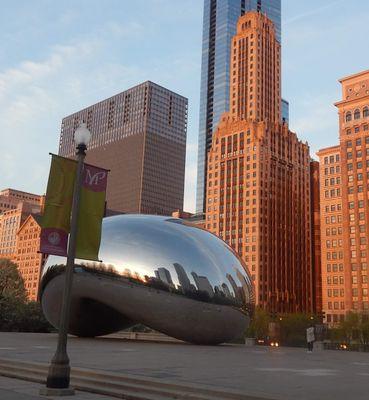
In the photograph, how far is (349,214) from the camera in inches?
4948

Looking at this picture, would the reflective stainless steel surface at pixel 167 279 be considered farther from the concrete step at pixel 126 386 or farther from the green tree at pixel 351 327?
the green tree at pixel 351 327

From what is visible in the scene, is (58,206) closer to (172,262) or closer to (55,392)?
(55,392)

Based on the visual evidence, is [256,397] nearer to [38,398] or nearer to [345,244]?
[38,398]

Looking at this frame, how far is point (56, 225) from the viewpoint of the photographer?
11586 millimetres

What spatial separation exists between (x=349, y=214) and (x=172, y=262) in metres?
111

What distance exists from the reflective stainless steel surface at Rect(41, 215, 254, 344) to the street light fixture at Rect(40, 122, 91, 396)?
10898 millimetres

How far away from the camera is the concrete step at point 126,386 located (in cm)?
962

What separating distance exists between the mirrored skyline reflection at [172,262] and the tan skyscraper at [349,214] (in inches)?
4029

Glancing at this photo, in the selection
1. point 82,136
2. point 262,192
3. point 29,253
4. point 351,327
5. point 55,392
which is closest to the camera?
point 55,392

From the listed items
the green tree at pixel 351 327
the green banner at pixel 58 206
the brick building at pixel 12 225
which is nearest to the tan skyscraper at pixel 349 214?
the green tree at pixel 351 327

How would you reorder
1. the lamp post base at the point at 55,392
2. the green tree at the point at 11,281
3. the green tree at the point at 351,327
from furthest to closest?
the green tree at the point at 351,327
the green tree at the point at 11,281
the lamp post base at the point at 55,392

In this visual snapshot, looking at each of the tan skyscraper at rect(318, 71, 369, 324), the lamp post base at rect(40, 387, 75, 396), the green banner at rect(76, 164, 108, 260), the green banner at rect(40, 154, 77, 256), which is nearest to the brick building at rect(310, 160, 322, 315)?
the tan skyscraper at rect(318, 71, 369, 324)

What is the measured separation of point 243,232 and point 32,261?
3303 inches

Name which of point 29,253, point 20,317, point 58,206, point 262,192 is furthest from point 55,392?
point 29,253
